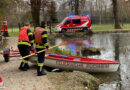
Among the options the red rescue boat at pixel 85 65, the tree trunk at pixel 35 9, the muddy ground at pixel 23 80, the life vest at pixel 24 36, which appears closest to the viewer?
the muddy ground at pixel 23 80

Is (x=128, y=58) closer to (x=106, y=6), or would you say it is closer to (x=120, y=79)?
(x=120, y=79)

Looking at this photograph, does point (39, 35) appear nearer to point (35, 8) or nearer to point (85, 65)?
point (85, 65)

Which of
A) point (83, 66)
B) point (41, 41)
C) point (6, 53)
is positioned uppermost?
point (41, 41)

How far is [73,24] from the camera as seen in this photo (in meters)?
28.4

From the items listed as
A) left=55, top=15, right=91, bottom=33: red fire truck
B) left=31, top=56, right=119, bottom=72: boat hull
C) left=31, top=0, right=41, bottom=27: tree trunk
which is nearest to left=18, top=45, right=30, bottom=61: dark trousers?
left=31, top=56, right=119, bottom=72: boat hull

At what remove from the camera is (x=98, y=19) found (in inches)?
2373

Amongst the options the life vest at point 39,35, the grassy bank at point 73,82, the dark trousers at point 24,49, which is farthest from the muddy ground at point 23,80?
the life vest at point 39,35

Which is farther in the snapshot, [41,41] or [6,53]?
[6,53]

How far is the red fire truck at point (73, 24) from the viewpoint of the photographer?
27997mm

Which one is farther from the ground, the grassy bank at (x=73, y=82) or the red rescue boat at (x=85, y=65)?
the red rescue boat at (x=85, y=65)

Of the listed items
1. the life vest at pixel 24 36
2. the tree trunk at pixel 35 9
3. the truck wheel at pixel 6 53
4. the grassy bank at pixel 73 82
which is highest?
the tree trunk at pixel 35 9

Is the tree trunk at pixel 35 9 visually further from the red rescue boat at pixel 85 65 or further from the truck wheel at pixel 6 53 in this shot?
the red rescue boat at pixel 85 65

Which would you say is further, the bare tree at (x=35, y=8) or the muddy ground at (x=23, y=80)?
the bare tree at (x=35, y=8)

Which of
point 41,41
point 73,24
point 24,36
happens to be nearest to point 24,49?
point 24,36
